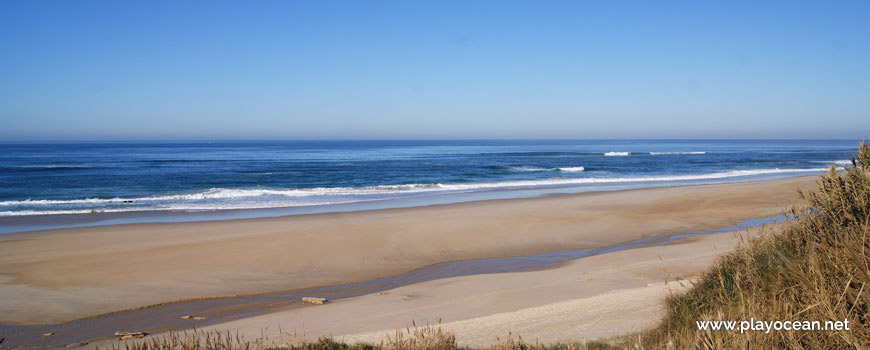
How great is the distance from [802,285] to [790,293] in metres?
0.11

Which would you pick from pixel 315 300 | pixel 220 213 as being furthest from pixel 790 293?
pixel 220 213

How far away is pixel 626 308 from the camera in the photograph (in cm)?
583

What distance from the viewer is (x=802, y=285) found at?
127 inches

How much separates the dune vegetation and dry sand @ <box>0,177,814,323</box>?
193cm

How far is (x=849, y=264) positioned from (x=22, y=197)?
2866 cm

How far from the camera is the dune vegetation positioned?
2.79 metres

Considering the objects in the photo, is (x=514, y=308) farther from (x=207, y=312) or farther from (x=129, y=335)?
(x=129, y=335)

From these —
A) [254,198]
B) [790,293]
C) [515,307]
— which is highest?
[790,293]

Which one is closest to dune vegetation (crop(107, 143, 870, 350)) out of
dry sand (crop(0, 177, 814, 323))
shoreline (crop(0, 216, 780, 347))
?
shoreline (crop(0, 216, 780, 347))

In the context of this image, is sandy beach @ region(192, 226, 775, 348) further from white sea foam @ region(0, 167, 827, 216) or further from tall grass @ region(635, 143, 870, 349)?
white sea foam @ region(0, 167, 827, 216)

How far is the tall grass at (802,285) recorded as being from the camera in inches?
109

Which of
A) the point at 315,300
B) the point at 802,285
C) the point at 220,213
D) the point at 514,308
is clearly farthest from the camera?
the point at 220,213

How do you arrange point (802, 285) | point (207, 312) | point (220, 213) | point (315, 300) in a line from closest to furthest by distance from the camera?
point (802, 285)
point (207, 312)
point (315, 300)
point (220, 213)

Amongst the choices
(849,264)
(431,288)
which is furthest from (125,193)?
(849,264)
